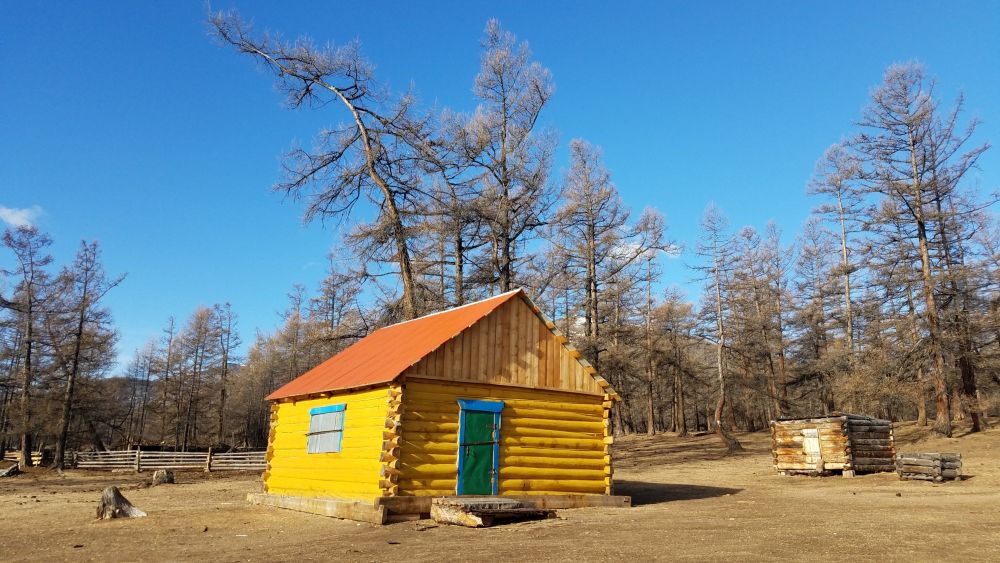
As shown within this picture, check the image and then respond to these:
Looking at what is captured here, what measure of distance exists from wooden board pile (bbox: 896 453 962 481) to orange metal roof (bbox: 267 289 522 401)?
15358 mm

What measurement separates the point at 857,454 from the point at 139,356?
89189mm

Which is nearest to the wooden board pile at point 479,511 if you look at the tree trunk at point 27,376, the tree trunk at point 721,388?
the tree trunk at point 721,388

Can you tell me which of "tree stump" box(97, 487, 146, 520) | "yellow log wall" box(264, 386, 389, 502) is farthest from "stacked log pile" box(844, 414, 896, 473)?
"tree stump" box(97, 487, 146, 520)

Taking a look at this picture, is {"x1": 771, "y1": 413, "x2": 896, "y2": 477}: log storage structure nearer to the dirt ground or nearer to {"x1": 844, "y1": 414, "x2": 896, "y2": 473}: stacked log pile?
{"x1": 844, "y1": 414, "x2": 896, "y2": 473}: stacked log pile

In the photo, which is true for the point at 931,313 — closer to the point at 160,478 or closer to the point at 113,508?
the point at 113,508

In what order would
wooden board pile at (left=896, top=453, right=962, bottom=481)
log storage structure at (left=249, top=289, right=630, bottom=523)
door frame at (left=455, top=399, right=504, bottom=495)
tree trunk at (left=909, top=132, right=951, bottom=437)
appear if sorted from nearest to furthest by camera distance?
log storage structure at (left=249, top=289, right=630, bottom=523), door frame at (left=455, top=399, right=504, bottom=495), wooden board pile at (left=896, top=453, right=962, bottom=481), tree trunk at (left=909, top=132, right=951, bottom=437)

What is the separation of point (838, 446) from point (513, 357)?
50.1 ft

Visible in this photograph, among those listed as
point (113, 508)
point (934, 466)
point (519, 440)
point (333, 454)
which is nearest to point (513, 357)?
Answer: point (519, 440)

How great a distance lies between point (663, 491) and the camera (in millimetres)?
21391

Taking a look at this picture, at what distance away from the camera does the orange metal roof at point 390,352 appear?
15.4 metres

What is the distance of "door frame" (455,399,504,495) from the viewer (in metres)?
15.0

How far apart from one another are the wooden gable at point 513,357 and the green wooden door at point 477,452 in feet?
3.00

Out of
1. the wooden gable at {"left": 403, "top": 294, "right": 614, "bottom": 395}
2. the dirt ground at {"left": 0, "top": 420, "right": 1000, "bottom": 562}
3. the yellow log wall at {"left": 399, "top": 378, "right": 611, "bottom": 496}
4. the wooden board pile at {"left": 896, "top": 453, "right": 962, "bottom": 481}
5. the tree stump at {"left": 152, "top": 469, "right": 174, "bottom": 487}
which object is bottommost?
the tree stump at {"left": 152, "top": 469, "right": 174, "bottom": 487}

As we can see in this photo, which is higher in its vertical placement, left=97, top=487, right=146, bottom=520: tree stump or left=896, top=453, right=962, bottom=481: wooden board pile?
left=896, top=453, right=962, bottom=481: wooden board pile
